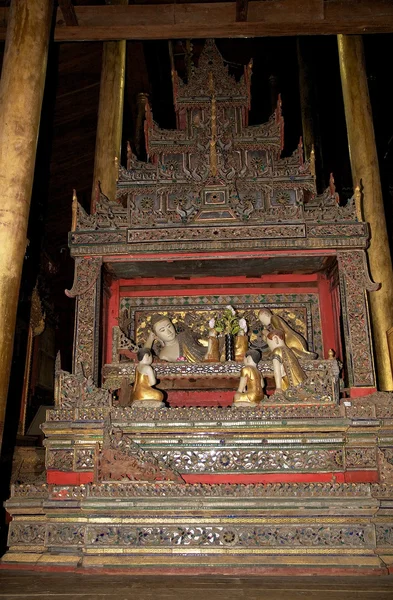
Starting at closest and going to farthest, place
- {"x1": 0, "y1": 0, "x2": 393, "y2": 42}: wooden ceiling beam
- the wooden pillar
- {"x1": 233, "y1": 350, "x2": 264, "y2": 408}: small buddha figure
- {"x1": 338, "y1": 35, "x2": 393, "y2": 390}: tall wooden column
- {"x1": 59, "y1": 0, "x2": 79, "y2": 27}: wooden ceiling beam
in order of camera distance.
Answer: {"x1": 233, "y1": 350, "x2": 264, "y2": 408}: small buddha figure, {"x1": 338, "y1": 35, "x2": 393, "y2": 390}: tall wooden column, {"x1": 59, "y1": 0, "x2": 79, "y2": 27}: wooden ceiling beam, {"x1": 0, "y1": 0, "x2": 393, "y2": 42}: wooden ceiling beam, the wooden pillar

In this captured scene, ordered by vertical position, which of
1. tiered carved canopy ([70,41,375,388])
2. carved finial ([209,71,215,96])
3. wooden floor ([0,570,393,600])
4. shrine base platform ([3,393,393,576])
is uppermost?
carved finial ([209,71,215,96])

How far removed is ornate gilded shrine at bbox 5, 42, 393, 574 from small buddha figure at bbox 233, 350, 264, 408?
0.29 m

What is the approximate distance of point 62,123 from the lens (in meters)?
13.6

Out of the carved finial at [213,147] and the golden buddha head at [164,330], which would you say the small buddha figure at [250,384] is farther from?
the carved finial at [213,147]

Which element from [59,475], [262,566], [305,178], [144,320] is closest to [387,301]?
[305,178]

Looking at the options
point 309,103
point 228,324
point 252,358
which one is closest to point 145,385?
point 252,358

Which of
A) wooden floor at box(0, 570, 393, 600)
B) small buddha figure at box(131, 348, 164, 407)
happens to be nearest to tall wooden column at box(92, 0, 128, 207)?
small buddha figure at box(131, 348, 164, 407)

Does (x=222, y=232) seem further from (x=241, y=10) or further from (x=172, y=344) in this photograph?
(x=241, y=10)

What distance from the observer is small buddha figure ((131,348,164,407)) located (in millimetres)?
6023

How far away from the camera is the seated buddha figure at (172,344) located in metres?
7.06

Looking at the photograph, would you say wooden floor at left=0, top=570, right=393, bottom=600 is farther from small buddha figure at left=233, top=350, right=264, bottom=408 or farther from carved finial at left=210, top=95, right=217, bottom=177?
carved finial at left=210, top=95, right=217, bottom=177

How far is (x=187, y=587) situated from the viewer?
4.15 meters

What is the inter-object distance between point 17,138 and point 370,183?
5477mm

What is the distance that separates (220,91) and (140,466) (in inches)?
205
